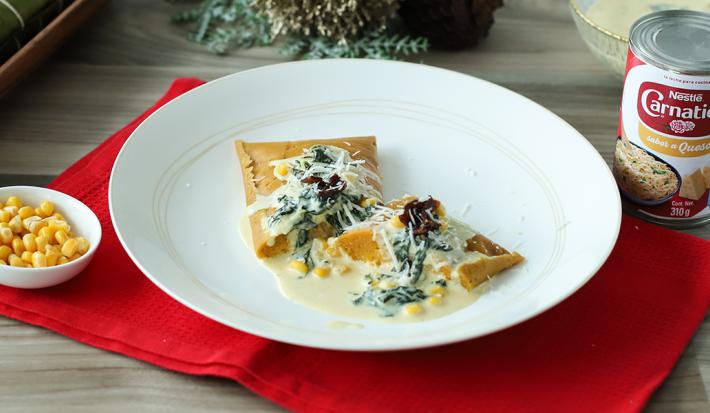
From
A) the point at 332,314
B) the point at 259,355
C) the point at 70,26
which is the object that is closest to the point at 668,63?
the point at 332,314

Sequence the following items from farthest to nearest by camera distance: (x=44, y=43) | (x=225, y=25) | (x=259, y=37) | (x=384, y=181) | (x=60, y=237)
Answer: (x=225, y=25), (x=259, y=37), (x=44, y=43), (x=384, y=181), (x=60, y=237)

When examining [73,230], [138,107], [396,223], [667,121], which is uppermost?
[667,121]

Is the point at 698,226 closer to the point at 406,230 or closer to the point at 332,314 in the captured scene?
the point at 406,230

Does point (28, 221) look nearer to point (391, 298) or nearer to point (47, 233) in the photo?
point (47, 233)

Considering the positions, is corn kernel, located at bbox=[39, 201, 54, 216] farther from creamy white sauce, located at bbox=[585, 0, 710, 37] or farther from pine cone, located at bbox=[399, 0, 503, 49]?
creamy white sauce, located at bbox=[585, 0, 710, 37]

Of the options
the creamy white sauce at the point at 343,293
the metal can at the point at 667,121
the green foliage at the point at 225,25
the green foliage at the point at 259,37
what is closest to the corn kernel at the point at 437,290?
the creamy white sauce at the point at 343,293

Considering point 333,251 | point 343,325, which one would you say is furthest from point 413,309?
point 333,251

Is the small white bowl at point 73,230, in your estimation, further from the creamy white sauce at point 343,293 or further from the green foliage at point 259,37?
the green foliage at point 259,37
